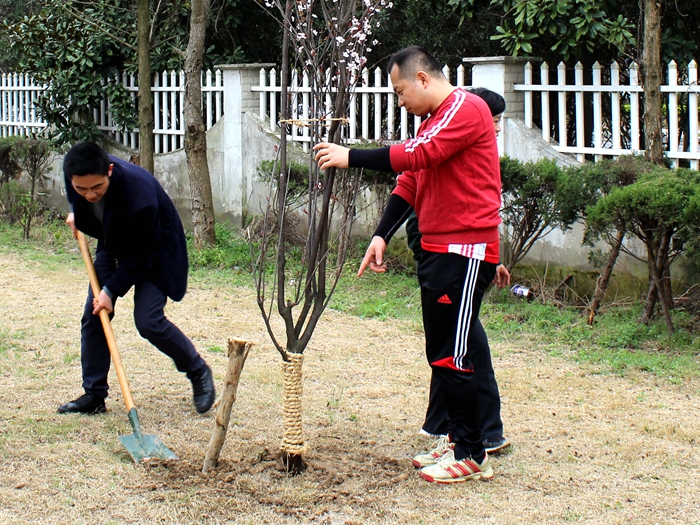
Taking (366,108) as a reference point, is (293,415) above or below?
below

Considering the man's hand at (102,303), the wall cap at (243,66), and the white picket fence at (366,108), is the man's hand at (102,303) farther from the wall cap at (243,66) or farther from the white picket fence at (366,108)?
the wall cap at (243,66)

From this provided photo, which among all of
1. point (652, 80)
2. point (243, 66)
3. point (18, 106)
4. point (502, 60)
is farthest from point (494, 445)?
point (18, 106)

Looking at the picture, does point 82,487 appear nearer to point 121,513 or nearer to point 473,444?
point 121,513

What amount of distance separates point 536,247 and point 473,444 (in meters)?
4.47

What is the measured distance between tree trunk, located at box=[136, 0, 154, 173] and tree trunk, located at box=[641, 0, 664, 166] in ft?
18.8

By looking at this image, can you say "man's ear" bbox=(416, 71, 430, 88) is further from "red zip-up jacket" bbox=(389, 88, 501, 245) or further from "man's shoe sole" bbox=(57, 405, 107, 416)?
"man's shoe sole" bbox=(57, 405, 107, 416)

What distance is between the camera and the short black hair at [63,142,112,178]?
3.99 m

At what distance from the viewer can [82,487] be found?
144 inches

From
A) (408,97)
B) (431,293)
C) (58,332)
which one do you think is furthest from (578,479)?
(58,332)

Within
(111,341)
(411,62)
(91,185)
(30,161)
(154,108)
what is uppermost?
(154,108)

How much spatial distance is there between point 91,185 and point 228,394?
1.24 meters

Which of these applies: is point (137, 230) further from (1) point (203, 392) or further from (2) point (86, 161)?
(1) point (203, 392)

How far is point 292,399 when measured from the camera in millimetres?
3680

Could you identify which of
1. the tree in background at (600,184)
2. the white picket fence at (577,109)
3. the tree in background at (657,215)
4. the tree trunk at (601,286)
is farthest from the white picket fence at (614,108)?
the tree trunk at (601,286)
